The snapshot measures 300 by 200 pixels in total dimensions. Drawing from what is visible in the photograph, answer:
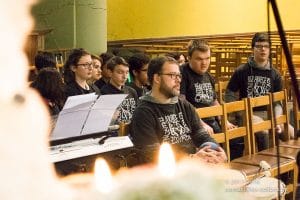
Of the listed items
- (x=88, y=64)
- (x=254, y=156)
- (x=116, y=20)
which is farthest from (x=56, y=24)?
(x=254, y=156)

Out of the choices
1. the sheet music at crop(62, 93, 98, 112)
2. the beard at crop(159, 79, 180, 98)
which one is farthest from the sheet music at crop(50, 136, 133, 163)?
the beard at crop(159, 79, 180, 98)

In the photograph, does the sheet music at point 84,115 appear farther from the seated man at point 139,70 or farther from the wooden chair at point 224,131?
the seated man at point 139,70

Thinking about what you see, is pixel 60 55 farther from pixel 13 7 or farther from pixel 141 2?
pixel 13 7

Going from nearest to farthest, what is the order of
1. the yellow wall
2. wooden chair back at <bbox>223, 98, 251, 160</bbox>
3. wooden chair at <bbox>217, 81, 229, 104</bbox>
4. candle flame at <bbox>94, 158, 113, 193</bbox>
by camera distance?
candle flame at <bbox>94, 158, 113, 193</bbox>
wooden chair back at <bbox>223, 98, 251, 160</bbox>
wooden chair at <bbox>217, 81, 229, 104</bbox>
the yellow wall

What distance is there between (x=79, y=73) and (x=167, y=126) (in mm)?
1328

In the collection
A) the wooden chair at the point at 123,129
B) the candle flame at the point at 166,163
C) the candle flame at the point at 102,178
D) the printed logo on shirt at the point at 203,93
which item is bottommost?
the wooden chair at the point at 123,129

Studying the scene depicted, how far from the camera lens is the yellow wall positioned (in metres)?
13.0

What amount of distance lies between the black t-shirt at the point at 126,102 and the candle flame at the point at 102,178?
12.1 ft

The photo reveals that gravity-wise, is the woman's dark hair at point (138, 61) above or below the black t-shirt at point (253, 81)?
above

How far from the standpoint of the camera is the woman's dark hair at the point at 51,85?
12.1ft

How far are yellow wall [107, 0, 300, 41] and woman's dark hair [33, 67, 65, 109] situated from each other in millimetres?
9324

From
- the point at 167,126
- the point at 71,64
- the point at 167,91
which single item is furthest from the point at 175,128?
the point at 71,64

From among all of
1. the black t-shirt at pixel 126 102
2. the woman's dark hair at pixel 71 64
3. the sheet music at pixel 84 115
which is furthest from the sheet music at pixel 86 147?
the woman's dark hair at pixel 71 64

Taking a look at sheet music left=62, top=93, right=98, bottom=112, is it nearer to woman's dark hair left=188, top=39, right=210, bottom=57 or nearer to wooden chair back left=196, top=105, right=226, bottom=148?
wooden chair back left=196, top=105, right=226, bottom=148
